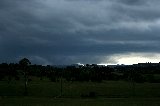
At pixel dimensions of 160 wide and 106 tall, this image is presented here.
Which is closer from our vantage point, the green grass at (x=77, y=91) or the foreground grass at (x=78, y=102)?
the foreground grass at (x=78, y=102)

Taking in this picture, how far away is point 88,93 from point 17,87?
32408 millimetres

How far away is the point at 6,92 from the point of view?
131 metres

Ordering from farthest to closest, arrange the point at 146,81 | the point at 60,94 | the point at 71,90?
the point at 146,81 → the point at 71,90 → the point at 60,94

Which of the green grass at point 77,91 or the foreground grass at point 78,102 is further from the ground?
the green grass at point 77,91

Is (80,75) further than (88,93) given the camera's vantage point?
Yes

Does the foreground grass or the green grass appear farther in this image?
the green grass

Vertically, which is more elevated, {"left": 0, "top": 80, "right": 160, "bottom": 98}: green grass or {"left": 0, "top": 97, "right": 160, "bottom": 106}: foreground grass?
{"left": 0, "top": 80, "right": 160, "bottom": 98}: green grass

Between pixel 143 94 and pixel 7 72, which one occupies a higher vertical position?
pixel 7 72

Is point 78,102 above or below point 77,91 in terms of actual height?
below

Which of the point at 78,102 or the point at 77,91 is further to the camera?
the point at 77,91

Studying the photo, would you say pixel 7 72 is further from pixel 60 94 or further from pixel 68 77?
pixel 60 94

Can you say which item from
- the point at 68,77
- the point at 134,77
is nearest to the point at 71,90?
the point at 68,77

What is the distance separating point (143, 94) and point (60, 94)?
34.5 metres

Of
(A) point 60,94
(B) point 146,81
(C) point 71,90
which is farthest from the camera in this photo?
(B) point 146,81
